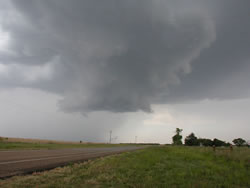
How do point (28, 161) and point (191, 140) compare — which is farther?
point (191, 140)

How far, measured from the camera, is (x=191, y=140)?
119m

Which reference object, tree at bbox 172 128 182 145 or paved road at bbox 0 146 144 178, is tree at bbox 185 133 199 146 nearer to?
tree at bbox 172 128 182 145

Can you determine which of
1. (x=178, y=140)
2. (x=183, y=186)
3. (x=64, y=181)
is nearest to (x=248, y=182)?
(x=183, y=186)

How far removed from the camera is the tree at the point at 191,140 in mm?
117544

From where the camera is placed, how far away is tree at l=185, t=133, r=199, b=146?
11754cm

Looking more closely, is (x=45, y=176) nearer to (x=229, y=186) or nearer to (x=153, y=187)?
(x=153, y=187)

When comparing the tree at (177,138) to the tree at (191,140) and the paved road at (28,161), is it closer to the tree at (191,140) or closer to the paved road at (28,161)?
the tree at (191,140)

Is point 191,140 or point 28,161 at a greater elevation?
point 28,161

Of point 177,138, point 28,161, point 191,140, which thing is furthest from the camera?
point 191,140

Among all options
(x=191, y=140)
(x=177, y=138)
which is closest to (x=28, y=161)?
(x=177, y=138)

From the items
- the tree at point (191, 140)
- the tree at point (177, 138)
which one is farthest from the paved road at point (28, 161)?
the tree at point (191, 140)

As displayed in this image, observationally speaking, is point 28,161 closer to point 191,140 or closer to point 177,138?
point 177,138

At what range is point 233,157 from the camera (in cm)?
1352

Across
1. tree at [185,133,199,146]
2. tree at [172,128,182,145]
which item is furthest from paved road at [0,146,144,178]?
tree at [185,133,199,146]
